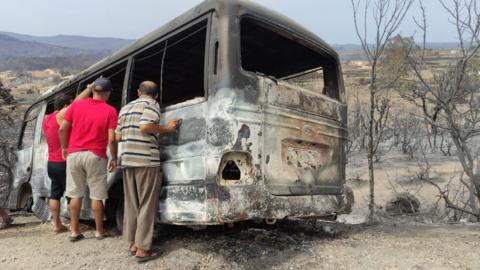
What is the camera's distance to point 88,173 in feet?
15.5

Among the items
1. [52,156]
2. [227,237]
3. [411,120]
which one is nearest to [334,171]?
[227,237]

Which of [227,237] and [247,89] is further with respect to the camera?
[227,237]

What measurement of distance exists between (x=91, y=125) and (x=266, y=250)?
220 centimetres

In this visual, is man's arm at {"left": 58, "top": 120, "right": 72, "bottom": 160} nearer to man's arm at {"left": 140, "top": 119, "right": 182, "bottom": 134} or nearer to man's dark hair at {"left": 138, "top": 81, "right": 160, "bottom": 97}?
man's dark hair at {"left": 138, "top": 81, "right": 160, "bottom": 97}

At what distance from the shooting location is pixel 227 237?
15.3 ft

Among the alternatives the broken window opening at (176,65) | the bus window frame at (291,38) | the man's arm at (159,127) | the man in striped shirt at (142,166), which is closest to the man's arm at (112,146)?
the man in striped shirt at (142,166)

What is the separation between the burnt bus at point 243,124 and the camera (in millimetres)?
3689

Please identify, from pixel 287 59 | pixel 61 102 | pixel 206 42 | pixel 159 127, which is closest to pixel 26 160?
pixel 61 102

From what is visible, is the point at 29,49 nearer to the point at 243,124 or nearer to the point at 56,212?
the point at 56,212

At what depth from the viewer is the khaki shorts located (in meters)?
4.71

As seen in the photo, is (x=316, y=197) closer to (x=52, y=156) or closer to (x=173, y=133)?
(x=173, y=133)

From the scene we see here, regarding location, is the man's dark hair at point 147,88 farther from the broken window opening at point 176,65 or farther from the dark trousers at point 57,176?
the dark trousers at point 57,176

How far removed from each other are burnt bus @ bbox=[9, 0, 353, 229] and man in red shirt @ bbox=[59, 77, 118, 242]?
0.19 meters

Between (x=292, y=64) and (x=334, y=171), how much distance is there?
1.39 m
